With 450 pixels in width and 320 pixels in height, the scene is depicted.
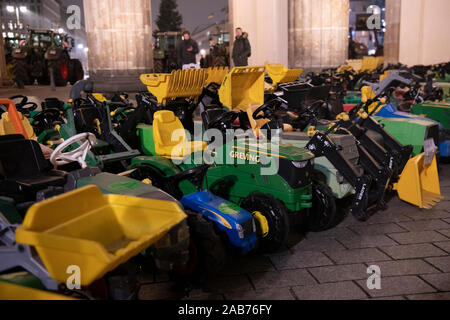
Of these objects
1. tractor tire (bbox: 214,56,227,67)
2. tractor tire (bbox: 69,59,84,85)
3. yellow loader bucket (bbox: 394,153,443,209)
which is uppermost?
tractor tire (bbox: 214,56,227,67)

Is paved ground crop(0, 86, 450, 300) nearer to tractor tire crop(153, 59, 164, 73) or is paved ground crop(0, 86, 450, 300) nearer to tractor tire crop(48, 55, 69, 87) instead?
tractor tire crop(48, 55, 69, 87)

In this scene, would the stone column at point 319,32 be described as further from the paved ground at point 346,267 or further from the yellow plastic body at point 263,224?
the yellow plastic body at point 263,224

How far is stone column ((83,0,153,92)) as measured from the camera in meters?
10.2

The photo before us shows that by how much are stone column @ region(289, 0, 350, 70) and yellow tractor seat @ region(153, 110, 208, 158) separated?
9516 millimetres

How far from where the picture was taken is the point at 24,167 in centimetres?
352

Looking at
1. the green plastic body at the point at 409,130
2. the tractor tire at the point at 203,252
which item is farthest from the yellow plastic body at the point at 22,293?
the green plastic body at the point at 409,130

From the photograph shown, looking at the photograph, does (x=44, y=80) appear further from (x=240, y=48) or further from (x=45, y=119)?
(x=45, y=119)

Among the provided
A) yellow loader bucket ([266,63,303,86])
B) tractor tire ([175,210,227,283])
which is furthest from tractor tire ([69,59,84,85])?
tractor tire ([175,210,227,283])

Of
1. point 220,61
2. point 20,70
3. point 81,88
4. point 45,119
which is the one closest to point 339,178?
point 45,119

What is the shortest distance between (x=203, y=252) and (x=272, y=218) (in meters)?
0.89

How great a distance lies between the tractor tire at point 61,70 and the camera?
766 inches

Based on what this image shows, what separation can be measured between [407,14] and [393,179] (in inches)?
523
